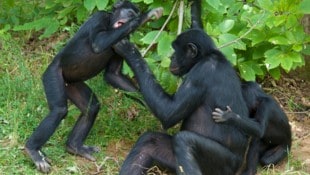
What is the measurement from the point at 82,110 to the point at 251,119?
207cm

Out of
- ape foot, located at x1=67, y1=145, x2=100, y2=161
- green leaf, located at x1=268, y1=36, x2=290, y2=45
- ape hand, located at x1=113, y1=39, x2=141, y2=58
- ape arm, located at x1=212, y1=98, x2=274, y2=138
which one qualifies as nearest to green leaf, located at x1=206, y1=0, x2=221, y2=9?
green leaf, located at x1=268, y1=36, x2=290, y2=45

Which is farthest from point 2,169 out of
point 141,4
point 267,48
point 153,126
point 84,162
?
point 267,48

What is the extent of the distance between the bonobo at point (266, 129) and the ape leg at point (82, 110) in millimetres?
1768

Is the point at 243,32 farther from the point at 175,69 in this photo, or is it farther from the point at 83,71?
the point at 83,71

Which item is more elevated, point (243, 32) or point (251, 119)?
point (243, 32)

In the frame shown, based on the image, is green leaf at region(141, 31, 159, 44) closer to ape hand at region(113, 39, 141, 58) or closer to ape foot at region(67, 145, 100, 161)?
ape hand at region(113, 39, 141, 58)

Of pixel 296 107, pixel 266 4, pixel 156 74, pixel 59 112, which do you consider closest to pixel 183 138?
pixel 156 74

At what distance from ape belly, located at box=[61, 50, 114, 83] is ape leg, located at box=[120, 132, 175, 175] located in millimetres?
1195

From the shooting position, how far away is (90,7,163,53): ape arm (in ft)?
23.3

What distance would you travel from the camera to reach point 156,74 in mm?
7844

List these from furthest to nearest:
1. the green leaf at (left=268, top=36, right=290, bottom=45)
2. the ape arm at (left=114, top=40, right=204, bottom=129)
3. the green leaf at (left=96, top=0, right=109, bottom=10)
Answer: the green leaf at (left=96, top=0, right=109, bottom=10) → the green leaf at (left=268, top=36, right=290, bottom=45) → the ape arm at (left=114, top=40, right=204, bottom=129)

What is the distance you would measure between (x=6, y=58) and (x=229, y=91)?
4.43m

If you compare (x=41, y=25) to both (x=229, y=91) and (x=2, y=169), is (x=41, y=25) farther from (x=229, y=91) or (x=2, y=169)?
(x=229, y=91)

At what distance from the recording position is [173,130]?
830cm
